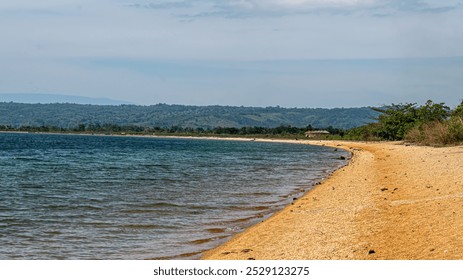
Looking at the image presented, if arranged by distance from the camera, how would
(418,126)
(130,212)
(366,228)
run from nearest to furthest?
1. (366,228)
2. (130,212)
3. (418,126)

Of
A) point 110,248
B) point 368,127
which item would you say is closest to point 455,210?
point 110,248

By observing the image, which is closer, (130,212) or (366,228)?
(366,228)

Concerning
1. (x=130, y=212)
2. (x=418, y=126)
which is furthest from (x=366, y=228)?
(x=418, y=126)

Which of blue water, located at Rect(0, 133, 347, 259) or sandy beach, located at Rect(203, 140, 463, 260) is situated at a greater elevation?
sandy beach, located at Rect(203, 140, 463, 260)

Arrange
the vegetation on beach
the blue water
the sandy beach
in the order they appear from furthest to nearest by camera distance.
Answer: the vegetation on beach < the blue water < the sandy beach

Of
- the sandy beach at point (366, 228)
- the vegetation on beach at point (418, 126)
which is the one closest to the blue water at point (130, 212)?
the sandy beach at point (366, 228)

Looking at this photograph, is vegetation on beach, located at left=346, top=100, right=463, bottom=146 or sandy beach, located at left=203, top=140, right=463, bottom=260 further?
vegetation on beach, located at left=346, top=100, right=463, bottom=146

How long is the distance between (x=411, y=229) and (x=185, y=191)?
50.8 ft

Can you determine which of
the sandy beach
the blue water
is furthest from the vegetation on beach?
the sandy beach

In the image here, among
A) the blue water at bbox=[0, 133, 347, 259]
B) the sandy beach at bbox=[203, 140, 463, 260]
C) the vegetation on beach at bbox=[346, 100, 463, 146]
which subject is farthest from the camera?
the vegetation on beach at bbox=[346, 100, 463, 146]

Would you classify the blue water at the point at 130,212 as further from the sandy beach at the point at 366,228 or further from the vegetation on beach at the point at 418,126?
the vegetation on beach at the point at 418,126

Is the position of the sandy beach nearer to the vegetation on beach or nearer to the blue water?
the blue water

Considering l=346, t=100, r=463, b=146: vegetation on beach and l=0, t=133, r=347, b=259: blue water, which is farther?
l=346, t=100, r=463, b=146: vegetation on beach

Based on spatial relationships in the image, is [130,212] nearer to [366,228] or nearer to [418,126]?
[366,228]
